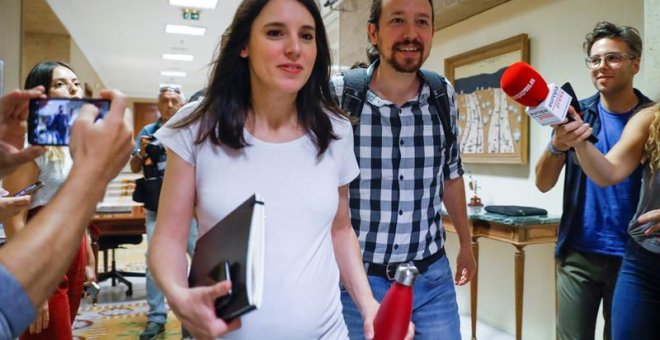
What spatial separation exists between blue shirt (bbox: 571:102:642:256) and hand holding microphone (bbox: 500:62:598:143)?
616mm

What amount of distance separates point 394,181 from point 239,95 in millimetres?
650

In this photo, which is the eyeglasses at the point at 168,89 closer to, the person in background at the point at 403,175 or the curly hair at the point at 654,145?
the person in background at the point at 403,175

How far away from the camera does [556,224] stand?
2.80m

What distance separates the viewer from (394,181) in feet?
5.38

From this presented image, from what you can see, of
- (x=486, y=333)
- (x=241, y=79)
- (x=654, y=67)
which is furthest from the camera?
(x=486, y=333)

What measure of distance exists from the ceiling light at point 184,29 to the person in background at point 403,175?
620 centimetres

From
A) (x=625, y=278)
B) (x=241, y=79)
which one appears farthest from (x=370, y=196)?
(x=625, y=278)

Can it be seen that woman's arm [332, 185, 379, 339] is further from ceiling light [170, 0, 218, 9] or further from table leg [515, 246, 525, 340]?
ceiling light [170, 0, 218, 9]

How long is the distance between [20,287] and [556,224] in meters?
2.72

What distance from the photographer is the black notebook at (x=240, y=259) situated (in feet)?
2.35

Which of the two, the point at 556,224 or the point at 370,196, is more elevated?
the point at 370,196

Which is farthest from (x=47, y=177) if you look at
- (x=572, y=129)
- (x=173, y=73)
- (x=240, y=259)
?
(x=173, y=73)

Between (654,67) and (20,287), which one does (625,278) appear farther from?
(20,287)

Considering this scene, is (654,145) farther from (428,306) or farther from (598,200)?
(428,306)
